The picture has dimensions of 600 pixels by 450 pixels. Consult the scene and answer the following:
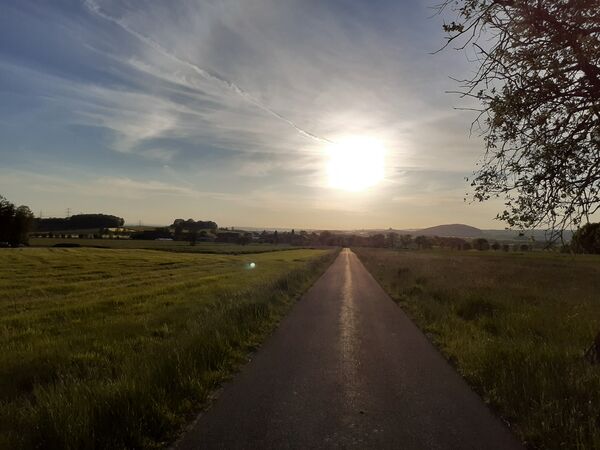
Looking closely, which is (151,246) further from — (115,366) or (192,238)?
(115,366)

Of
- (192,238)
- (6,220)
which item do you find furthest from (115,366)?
(192,238)

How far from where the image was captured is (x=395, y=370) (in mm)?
7922

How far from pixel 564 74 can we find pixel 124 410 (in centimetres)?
804

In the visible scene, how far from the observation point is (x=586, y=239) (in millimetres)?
7516

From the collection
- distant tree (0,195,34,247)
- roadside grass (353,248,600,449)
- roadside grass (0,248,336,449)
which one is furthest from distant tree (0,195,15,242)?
roadside grass (353,248,600,449)

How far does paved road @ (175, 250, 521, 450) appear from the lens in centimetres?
495

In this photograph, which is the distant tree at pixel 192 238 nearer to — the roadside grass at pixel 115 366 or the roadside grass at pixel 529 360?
the roadside grass at pixel 115 366

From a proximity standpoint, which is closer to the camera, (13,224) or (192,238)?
(13,224)

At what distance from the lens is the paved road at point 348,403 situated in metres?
4.95

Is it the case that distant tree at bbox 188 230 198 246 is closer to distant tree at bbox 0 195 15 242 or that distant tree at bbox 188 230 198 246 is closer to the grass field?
the grass field

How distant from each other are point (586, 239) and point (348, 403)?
4904 mm

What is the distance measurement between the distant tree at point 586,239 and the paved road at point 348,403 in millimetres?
3014

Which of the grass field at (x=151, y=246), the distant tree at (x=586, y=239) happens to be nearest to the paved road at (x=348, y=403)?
the distant tree at (x=586, y=239)

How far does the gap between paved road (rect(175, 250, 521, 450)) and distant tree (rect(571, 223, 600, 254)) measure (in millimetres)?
3014
